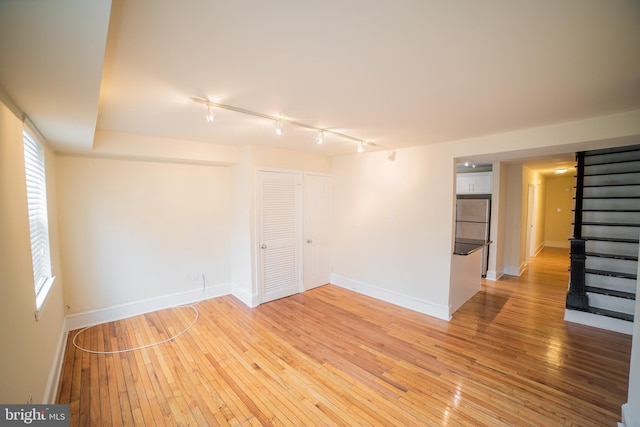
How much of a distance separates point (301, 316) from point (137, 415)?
6.42 ft

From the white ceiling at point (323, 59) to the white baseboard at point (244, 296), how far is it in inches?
102

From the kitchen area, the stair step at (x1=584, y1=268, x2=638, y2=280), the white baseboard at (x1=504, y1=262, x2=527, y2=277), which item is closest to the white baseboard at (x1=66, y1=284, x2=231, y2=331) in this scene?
the kitchen area

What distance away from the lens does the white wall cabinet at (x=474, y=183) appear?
5270 millimetres

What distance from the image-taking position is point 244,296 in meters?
3.95

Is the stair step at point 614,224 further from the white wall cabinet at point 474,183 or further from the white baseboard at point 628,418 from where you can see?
the white baseboard at point 628,418

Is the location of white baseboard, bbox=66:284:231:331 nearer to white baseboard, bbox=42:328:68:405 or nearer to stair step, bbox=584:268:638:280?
white baseboard, bbox=42:328:68:405

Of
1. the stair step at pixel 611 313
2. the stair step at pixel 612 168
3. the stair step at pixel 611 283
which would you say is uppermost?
the stair step at pixel 612 168

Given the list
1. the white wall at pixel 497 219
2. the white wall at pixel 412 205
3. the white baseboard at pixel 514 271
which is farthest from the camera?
the white baseboard at pixel 514 271

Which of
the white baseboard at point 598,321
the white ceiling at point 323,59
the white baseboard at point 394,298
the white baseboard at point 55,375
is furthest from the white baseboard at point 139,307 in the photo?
the white baseboard at point 598,321

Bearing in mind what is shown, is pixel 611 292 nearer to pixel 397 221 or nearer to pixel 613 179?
pixel 613 179

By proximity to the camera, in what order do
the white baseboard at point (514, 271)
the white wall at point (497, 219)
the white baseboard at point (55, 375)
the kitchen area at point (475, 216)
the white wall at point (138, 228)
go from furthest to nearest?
1. the white baseboard at point (514, 271)
2. the white wall at point (497, 219)
3. the kitchen area at point (475, 216)
4. the white wall at point (138, 228)
5. the white baseboard at point (55, 375)

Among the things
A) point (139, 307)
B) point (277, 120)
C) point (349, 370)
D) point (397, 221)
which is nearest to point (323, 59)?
point (277, 120)

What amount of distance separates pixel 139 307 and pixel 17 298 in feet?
7.41

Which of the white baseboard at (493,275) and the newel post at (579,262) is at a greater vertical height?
the newel post at (579,262)
